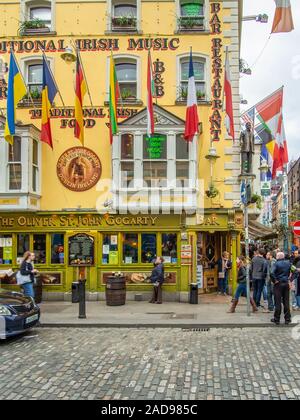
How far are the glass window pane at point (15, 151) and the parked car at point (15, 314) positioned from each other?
634 centimetres

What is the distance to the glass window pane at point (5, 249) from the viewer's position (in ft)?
51.0

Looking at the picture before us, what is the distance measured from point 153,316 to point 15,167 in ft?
24.2

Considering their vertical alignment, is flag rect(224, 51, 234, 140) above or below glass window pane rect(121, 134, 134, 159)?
above

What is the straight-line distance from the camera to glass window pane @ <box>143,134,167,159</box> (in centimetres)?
1498

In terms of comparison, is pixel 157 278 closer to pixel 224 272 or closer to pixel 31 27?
pixel 224 272

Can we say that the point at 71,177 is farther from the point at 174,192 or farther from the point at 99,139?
the point at 174,192

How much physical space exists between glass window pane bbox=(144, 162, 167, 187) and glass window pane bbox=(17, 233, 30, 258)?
5.04 metres

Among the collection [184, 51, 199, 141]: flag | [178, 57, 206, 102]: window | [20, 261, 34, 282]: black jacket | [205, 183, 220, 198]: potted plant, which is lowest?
[20, 261, 34, 282]: black jacket

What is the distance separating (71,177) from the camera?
15586 mm

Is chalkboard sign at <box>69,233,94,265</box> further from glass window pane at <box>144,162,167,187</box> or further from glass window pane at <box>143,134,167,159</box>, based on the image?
glass window pane at <box>143,134,167,159</box>

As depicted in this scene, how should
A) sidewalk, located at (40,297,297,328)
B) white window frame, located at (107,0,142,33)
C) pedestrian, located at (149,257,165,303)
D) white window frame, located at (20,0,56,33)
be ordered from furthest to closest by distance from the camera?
white window frame, located at (20,0,56,33) < white window frame, located at (107,0,142,33) < pedestrian, located at (149,257,165,303) < sidewalk, located at (40,297,297,328)

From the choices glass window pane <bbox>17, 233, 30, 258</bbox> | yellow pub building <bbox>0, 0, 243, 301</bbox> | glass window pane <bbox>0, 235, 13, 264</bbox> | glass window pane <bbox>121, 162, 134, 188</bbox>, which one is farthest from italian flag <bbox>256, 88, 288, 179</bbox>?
glass window pane <bbox>0, 235, 13, 264</bbox>

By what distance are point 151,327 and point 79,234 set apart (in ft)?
18.1
